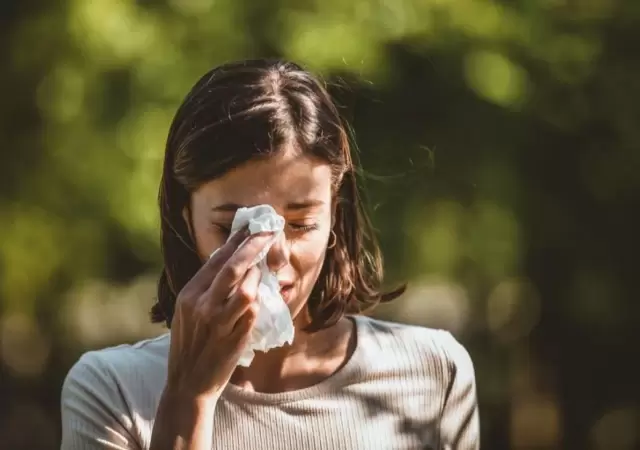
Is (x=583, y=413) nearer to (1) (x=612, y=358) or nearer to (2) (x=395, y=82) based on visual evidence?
(1) (x=612, y=358)

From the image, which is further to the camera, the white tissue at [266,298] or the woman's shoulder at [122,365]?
the woman's shoulder at [122,365]

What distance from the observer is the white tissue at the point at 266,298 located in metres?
2.19

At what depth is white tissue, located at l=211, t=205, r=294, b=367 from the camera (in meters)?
2.19

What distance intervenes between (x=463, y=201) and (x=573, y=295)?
741mm

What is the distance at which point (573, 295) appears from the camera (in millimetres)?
4898

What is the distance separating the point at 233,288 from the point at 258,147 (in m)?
0.31

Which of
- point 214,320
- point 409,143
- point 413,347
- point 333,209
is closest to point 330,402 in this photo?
point 413,347

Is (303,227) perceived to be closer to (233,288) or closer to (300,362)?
(233,288)

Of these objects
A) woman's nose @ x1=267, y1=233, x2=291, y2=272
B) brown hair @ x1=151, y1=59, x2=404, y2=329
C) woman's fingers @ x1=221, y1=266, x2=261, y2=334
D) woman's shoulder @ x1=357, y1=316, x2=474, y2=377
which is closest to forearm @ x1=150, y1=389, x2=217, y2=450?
woman's fingers @ x1=221, y1=266, x2=261, y2=334

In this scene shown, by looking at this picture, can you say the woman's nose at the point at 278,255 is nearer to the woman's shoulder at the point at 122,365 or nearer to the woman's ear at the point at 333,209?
the woman's ear at the point at 333,209

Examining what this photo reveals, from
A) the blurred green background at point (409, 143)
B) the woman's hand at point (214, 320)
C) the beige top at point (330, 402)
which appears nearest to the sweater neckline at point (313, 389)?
the beige top at point (330, 402)

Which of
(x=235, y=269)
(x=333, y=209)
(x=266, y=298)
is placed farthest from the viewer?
(x=333, y=209)

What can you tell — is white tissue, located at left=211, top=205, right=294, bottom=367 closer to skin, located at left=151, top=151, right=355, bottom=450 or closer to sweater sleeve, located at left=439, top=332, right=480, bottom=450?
skin, located at left=151, top=151, right=355, bottom=450

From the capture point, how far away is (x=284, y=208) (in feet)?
7.50
